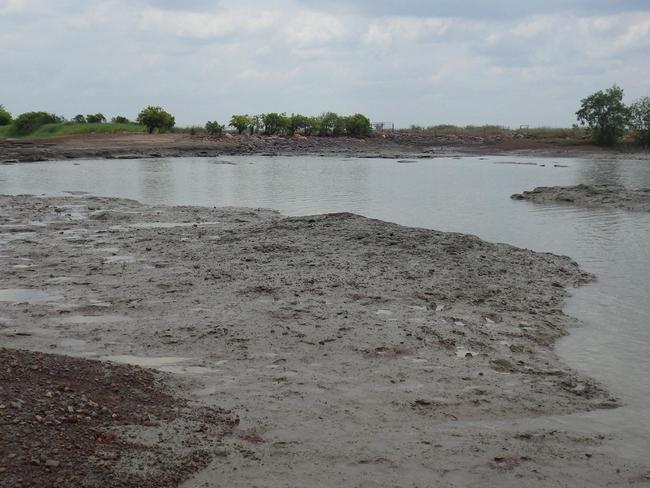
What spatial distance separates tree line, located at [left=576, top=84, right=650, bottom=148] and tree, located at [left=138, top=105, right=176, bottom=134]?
3896 centimetres

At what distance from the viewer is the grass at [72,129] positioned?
59562mm

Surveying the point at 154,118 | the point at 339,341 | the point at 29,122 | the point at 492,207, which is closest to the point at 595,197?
the point at 492,207

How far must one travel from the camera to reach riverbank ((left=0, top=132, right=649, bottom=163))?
44.1m

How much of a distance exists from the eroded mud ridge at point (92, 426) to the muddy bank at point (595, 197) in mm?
18486

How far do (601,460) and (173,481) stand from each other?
3.06 meters

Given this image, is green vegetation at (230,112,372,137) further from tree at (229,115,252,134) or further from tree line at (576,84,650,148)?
tree line at (576,84,650,148)

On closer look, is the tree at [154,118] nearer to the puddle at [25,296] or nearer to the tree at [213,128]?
the tree at [213,128]

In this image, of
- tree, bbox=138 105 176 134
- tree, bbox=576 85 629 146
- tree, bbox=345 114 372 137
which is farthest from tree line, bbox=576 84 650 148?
tree, bbox=138 105 176 134

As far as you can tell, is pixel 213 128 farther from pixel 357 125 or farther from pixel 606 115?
pixel 606 115

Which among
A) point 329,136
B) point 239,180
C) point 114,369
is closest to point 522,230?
point 114,369

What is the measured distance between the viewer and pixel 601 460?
4.90 meters

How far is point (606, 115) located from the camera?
61.4 m

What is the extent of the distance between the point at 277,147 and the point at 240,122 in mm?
9541

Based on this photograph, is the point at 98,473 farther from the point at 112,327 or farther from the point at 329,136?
the point at 329,136
